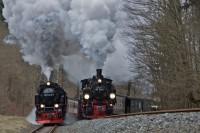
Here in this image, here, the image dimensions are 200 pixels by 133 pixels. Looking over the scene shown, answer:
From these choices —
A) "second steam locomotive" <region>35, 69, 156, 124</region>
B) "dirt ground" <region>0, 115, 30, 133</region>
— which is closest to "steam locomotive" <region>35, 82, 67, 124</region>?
"second steam locomotive" <region>35, 69, 156, 124</region>

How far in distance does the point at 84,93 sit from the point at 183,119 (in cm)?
1695

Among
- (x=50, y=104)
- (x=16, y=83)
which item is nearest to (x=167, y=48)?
(x=50, y=104)

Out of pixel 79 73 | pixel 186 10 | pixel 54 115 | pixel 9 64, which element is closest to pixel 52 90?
pixel 54 115

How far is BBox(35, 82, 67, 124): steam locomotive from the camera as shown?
28828 mm

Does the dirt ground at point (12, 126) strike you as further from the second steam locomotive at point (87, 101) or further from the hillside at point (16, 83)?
the hillside at point (16, 83)

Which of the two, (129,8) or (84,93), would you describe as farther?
(129,8)

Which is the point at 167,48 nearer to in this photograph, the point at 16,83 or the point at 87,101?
the point at 87,101

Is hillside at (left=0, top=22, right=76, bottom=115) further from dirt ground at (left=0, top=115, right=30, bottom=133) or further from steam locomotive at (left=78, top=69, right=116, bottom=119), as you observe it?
steam locomotive at (left=78, top=69, right=116, bottom=119)

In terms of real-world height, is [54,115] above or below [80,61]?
below

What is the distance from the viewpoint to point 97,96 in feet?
94.1

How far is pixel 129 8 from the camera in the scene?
32281 mm

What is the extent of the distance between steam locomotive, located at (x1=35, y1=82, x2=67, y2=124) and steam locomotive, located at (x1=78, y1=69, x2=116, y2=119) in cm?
164

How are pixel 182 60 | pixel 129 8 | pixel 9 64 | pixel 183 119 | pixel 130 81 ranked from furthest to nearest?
1. pixel 9 64
2. pixel 130 81
3. pixel 129 8
4. pixel 182 60
5. pixel 183 119

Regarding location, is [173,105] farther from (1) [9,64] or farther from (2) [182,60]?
(1) [9,64]
